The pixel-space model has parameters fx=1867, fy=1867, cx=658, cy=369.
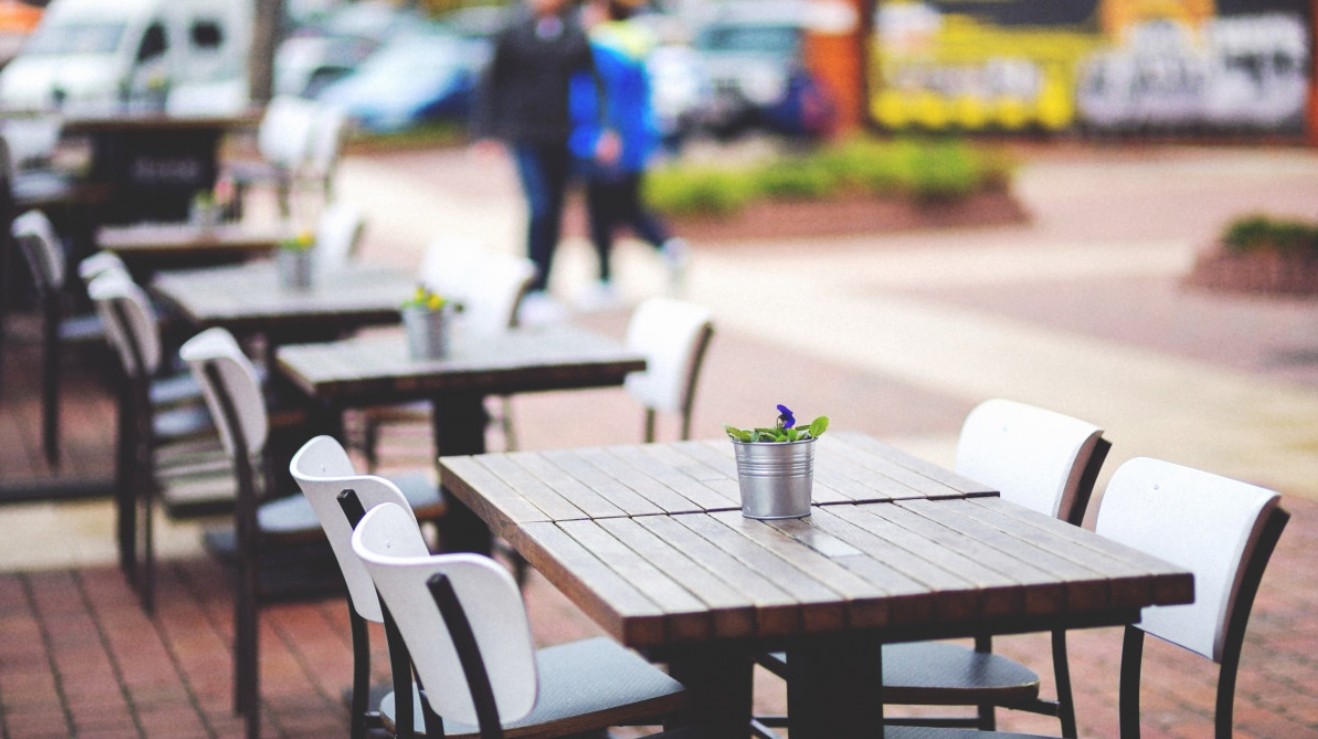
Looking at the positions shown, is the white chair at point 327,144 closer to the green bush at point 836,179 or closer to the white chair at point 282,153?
the white chair at point 282,153

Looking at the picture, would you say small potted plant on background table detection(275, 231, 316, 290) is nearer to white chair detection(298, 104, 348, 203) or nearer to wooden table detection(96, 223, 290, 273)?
wooden table detection(96, 223, 290, 273)

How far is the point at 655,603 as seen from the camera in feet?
9.15

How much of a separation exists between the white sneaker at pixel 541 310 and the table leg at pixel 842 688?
768 centimetres

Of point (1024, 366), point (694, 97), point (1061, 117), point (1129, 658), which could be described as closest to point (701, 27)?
point (694, 97)

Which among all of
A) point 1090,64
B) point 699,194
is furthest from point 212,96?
point 1090,64

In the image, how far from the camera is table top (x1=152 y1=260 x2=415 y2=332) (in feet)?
19.5

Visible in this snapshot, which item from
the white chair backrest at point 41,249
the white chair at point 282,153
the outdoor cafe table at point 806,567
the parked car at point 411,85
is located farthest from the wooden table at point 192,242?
the parked car at point 411,85

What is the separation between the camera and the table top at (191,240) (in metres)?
7.66

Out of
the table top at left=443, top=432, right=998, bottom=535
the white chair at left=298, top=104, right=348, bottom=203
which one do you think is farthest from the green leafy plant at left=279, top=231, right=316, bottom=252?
the white chair at left=298, top=104, right=348, bottom=203

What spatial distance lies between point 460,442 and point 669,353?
64 centimetres

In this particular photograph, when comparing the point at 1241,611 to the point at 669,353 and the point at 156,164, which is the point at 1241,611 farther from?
the point at 156,164

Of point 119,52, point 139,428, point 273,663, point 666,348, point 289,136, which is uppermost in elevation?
point 119,52

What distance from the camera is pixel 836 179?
15945 mm

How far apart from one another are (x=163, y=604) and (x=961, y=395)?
4238 millimetres
